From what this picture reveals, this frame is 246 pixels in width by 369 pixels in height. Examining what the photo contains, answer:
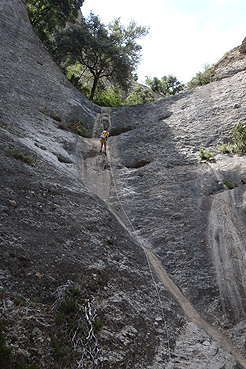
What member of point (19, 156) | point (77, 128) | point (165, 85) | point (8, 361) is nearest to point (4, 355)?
point (8, 361)

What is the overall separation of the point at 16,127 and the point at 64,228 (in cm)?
698

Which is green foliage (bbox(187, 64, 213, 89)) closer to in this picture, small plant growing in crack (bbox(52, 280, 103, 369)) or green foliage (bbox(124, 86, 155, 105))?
green foliage (bbox(124, 86, 155, 105))

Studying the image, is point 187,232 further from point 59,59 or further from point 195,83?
point 59,59

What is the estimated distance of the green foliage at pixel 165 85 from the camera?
44031 mm

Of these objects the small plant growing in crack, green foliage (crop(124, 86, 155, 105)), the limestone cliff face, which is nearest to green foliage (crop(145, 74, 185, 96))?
green foliage (crop(124, 86, 155, 105))

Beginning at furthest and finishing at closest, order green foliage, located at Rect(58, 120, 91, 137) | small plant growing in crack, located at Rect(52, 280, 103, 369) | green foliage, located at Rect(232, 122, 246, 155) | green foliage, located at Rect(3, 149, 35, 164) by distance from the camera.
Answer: green foliage, located at Rect(58, 120, 91, 137) → green foliage, located at Rect(232, 122, 246, 155) → green foliage, located at Rect(3, 149, 35, 164) → small plant growing in crack, located at Rect(52, 280, 103, 369)

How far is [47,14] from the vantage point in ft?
93.7

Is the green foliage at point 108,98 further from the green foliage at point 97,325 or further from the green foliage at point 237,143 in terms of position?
the green foliage at point 97,325

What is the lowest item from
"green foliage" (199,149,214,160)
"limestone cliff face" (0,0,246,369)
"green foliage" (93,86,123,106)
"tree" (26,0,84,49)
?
"limestone cliff face" (0,0,246,369)

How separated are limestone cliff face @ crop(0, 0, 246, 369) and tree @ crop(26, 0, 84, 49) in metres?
8.43

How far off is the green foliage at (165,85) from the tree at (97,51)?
1436cm

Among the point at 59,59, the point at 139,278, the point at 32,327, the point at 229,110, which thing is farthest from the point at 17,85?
the point at 32,327

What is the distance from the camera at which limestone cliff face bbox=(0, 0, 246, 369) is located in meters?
6.82

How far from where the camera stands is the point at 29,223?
8383 mm
